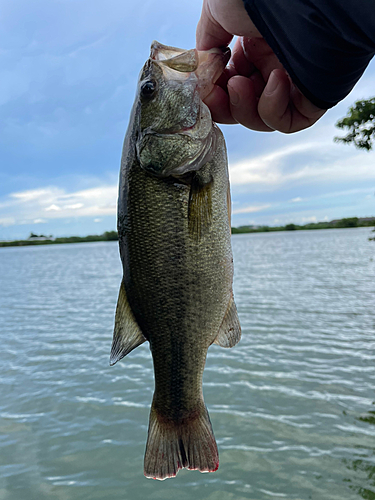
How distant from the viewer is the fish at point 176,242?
216cm

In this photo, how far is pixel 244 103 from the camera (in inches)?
96.4

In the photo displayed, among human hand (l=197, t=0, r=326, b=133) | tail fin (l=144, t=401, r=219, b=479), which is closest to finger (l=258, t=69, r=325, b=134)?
human hand (l=197, t=0, r=326, b=133)

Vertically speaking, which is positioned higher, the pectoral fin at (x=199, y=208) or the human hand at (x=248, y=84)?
the human hand at (x=248, y=84)

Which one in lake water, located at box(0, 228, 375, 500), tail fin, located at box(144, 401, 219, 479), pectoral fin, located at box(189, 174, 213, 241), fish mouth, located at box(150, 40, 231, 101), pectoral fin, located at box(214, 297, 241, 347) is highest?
fish mouth, located at box(150, 40, 231, 101)

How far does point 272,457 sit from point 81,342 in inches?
398

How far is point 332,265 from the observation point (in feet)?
122

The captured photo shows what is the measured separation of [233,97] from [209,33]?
0.39 meters

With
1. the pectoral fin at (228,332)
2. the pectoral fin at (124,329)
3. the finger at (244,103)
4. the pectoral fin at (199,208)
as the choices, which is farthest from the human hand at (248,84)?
the pectoral fin at (124,329)

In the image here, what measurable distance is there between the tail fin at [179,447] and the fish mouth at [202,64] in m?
1.95

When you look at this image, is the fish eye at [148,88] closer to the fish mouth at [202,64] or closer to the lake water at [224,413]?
the fish mouth at [202,64]

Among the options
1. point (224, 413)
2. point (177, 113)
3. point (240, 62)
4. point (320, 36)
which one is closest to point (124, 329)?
point (177, 113)

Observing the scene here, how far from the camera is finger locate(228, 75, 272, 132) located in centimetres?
235

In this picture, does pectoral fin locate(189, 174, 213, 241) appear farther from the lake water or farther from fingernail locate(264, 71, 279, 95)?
the lake water

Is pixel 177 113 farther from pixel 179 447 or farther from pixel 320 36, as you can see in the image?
pixel 179 447
